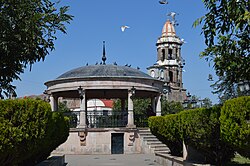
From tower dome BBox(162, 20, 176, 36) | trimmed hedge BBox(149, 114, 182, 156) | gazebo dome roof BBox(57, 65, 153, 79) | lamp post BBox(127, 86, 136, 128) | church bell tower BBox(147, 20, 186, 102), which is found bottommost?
trimmed hedge BBox(149, 114, 182, 156)

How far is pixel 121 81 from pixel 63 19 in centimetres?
1334

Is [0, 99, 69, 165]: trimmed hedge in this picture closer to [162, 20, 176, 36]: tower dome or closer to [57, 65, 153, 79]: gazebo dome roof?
[57, 65, 153, 79]: gazebo dome roof

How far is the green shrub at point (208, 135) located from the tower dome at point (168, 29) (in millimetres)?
86485

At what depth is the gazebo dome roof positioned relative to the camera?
25.2 metres

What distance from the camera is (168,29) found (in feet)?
324

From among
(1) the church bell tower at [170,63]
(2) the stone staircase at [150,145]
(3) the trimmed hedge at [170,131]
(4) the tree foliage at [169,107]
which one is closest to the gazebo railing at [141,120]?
(2) the stone staircase at [150,145]

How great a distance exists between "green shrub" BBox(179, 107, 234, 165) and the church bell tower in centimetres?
8196

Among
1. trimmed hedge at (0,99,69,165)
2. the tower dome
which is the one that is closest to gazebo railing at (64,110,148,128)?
trimmed hedge at (0,99,69,165)

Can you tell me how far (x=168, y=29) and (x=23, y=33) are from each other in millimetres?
90050

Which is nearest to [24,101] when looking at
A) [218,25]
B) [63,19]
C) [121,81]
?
[63,19]

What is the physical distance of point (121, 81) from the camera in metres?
24.4

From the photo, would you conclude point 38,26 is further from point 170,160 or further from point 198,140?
point 170,160

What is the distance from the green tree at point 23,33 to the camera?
1008 centimetres

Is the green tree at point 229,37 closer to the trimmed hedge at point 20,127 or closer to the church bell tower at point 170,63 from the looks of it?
the trimmed hedge at point 20,127
